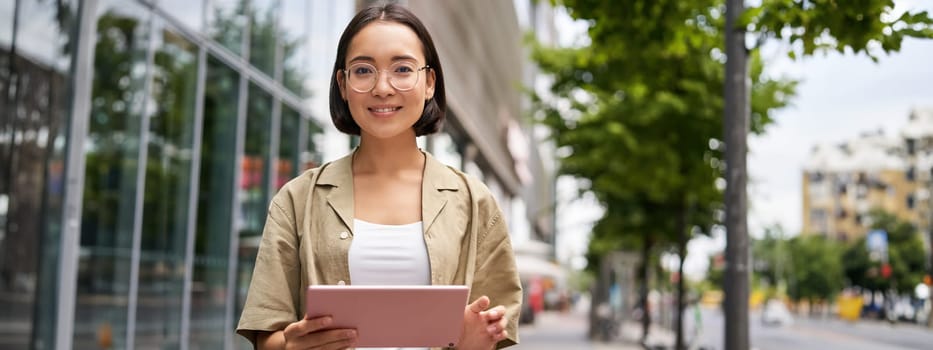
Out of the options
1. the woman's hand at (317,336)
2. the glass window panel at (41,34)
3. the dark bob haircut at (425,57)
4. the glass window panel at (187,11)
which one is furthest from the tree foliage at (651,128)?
the woman's hand at (317,336)

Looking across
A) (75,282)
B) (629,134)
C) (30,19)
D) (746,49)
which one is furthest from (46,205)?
(629,134)

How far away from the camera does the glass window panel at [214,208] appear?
10.5m

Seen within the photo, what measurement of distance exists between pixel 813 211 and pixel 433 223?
241 ft

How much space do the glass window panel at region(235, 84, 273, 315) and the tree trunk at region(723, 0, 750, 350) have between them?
22.9 feet

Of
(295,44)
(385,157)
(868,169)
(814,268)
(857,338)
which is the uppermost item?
(295,44)

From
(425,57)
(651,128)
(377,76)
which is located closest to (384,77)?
(377,76)

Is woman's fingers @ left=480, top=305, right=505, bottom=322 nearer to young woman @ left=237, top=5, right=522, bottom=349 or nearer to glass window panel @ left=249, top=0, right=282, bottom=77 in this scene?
young woman @ left=237, top=5, right=522, bottom=349

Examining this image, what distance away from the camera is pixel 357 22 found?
92.0 inches

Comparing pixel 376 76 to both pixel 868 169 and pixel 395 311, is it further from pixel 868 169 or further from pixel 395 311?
pixel 868 169

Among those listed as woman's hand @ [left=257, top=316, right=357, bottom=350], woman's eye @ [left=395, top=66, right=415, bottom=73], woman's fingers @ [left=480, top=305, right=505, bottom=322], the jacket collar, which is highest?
woman's eye @ [left=395, top=66, right=415, bottom=73]

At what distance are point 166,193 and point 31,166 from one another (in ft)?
6.59

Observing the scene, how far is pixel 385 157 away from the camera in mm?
2406

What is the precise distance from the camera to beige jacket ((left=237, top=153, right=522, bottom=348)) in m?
2.22

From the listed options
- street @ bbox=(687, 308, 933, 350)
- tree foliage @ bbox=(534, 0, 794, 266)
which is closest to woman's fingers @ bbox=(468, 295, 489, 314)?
street @ bbox=(687, 308, 933, 350)
